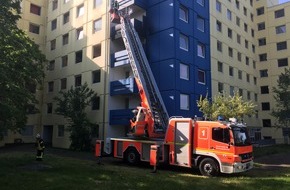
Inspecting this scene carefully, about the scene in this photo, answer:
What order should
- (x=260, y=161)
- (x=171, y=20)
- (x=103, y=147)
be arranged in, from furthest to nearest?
1. (x=171, y=20)
2. (x=260, y=161)
3. (x=103, y=147)

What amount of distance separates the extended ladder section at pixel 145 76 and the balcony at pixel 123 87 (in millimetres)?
3605

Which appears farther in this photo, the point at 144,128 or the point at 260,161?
the point at 260,161

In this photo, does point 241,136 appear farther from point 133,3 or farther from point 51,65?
point 51,65

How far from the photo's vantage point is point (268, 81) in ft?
158

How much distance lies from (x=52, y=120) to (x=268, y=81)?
31.7 metres

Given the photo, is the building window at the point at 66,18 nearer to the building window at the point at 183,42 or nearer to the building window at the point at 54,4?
the building window at the point at 54,4

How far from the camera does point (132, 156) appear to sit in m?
19.8

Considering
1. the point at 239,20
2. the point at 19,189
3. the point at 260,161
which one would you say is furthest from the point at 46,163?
the point at 239,20

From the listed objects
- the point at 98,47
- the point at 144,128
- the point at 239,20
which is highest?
the point at 239,20

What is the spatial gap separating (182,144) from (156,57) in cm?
1350

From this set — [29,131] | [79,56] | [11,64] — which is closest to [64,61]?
[79,56]

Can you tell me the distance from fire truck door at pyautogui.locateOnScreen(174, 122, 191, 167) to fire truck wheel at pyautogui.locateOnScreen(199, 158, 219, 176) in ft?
2.46

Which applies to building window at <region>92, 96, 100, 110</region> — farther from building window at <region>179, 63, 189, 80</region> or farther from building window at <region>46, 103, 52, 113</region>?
building window at <region>46, 103, 52, 113</region>

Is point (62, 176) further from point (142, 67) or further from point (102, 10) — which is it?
point (102, 10)
